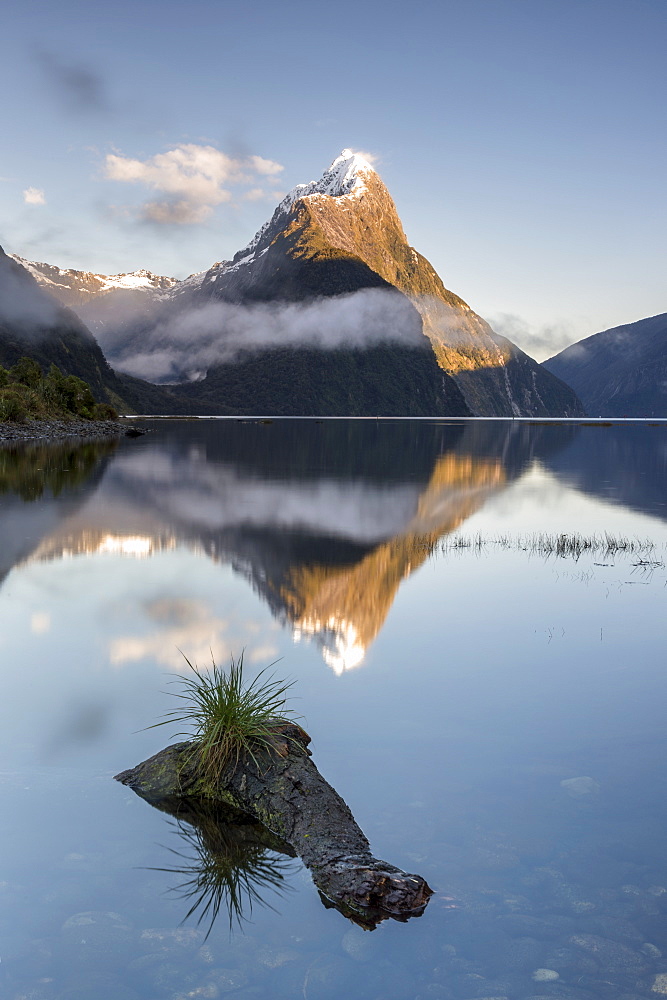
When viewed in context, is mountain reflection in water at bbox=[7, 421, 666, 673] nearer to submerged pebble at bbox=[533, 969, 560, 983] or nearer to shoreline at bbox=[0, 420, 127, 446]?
submerged pebble at bbox=[533, 969, 560, 983]

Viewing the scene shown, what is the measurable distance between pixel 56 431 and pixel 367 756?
268 ft

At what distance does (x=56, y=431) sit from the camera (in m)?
82.7

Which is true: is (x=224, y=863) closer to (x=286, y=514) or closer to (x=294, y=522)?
(x=294, y=522)

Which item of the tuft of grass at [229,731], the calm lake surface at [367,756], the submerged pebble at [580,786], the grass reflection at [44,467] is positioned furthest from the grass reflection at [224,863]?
the grass reflection at [44,467]

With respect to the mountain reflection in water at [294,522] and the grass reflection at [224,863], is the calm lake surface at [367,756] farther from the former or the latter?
the mountain reflection in water at [294,522]

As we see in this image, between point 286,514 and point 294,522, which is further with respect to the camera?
point 286,514

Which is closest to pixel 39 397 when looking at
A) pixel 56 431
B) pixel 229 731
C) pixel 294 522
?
pixel 56 431

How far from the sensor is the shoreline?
2760 inches

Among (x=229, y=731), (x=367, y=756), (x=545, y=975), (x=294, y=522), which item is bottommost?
(x=545, y=975)

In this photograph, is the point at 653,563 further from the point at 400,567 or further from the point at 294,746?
the point at 294,746

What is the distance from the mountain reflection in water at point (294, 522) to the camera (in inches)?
598

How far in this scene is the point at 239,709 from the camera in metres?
7.77

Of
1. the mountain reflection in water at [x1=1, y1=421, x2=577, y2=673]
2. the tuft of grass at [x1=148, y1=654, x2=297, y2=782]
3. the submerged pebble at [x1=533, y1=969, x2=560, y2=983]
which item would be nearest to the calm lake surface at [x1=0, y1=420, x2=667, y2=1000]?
the submerged pebble at [x1=533, y1=969, x2=560, y2=983]

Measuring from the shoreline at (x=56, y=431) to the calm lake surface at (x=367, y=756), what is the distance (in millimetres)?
52501
